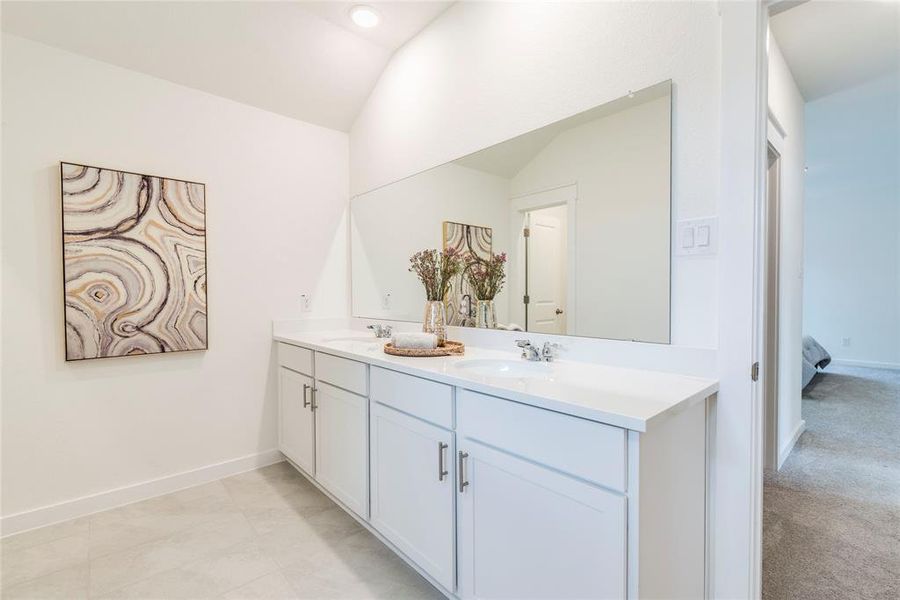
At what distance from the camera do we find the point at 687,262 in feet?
4.62

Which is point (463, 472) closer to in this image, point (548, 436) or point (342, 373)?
point (548, 436)

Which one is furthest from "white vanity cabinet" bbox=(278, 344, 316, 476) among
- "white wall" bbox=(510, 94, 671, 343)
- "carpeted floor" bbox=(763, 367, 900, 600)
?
"carpeted floor" bbox=(763, 367, 900, 600)

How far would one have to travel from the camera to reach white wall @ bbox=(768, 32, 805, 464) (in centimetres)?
250

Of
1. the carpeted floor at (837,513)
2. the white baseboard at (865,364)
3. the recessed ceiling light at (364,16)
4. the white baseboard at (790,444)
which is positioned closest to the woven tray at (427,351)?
the carpeted floor at (837,513)

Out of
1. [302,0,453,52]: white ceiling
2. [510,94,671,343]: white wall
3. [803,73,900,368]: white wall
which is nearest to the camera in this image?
[510,94,671,343]: white wall

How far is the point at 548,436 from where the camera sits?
111 centimetres

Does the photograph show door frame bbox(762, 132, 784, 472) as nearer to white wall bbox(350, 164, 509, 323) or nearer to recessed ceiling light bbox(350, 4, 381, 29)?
white wall bbox(350, 164, 509, 323)

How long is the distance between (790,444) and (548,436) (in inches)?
108

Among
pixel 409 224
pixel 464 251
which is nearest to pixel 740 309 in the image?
pixel 464 251

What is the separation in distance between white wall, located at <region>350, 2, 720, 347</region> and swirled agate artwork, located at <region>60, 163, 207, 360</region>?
121 centimetres

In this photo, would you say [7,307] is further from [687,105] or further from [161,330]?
[687,105]

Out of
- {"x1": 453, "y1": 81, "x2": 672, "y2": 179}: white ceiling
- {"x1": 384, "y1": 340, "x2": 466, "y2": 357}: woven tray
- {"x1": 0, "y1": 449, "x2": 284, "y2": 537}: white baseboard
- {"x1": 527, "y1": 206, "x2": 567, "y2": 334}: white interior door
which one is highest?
{"x1": 453, "y1": 81, "x2": 672, "y2": 179}: white ceiling

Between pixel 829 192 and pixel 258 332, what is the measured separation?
7.07m

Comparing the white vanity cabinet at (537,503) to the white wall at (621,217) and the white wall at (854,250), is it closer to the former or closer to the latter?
the white wall at (621,217)
